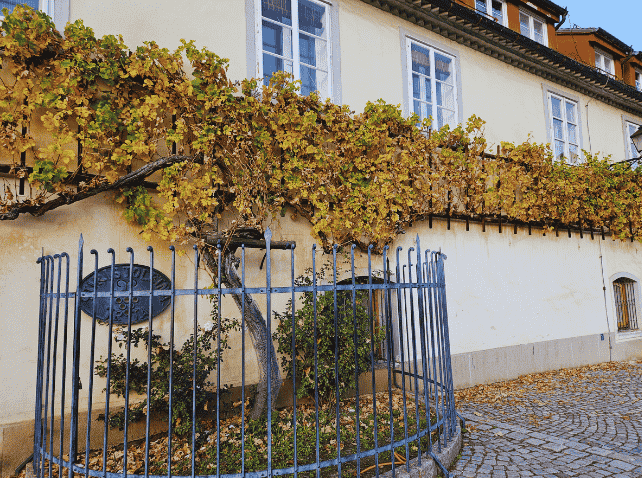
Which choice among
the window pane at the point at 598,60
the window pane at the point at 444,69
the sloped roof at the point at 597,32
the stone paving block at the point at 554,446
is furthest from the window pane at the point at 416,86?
the window pane at the point at 598,60

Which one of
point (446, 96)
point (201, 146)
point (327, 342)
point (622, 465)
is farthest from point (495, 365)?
point (201, 146)

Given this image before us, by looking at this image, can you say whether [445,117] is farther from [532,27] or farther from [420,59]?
[532,27]

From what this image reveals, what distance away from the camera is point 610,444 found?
199 inches

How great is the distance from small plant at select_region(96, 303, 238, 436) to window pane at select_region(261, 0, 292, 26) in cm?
476

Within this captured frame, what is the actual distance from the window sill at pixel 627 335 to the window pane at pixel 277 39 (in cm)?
1025

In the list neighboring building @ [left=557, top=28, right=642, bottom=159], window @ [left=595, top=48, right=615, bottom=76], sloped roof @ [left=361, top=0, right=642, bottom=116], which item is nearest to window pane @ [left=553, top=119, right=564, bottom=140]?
sloped roof @ [left=361, top=0, right=642, bottom=116]

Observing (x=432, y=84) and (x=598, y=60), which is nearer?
(x=432, y=84)

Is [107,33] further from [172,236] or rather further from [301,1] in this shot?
[301,1]

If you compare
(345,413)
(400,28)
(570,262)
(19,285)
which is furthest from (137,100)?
(570,262)

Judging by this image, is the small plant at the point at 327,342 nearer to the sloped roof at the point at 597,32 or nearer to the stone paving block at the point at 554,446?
the stone paving block at the point at 554,446

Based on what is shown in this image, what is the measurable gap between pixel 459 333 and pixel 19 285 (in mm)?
6823

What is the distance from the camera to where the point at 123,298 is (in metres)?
5.31

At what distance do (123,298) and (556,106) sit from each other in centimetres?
1106

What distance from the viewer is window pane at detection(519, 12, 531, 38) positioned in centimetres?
1179
